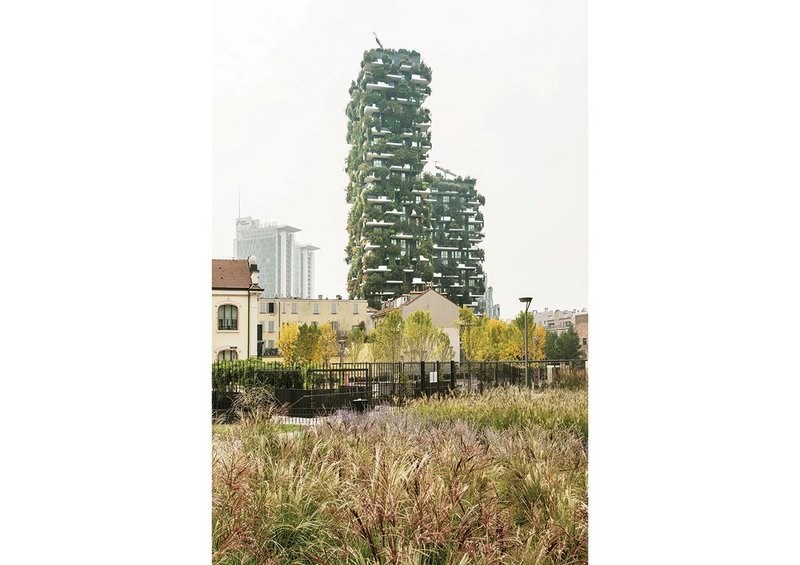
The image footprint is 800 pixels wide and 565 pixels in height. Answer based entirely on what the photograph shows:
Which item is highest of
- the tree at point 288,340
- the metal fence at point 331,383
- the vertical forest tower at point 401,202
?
the vertical forest tower at point 401,202

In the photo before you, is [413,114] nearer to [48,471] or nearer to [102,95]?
[102,95]

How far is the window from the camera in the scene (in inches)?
133

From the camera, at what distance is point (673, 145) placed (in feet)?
11.0

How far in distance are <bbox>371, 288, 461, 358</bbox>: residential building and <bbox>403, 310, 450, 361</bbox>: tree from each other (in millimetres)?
23

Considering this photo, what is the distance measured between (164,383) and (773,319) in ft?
9.37

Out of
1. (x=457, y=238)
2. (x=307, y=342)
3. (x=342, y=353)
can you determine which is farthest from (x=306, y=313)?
(x=457, y=238)

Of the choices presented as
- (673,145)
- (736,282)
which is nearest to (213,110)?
(673,145)

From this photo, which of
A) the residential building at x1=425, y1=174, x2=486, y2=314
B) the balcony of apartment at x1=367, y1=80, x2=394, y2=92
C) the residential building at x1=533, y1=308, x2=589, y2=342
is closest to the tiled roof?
the residential building at x1=425, y1=174, x2=486, y2=314

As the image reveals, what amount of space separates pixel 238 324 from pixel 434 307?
102 centimetres

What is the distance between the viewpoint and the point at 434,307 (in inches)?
141

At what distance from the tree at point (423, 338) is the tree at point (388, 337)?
0.04 meters

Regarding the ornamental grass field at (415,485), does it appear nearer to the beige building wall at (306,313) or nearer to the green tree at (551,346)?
the green tree at (551,346)

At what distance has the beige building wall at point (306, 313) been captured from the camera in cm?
346

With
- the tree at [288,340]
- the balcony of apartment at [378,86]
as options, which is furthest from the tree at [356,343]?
the balcony of apartment at [378,86]
